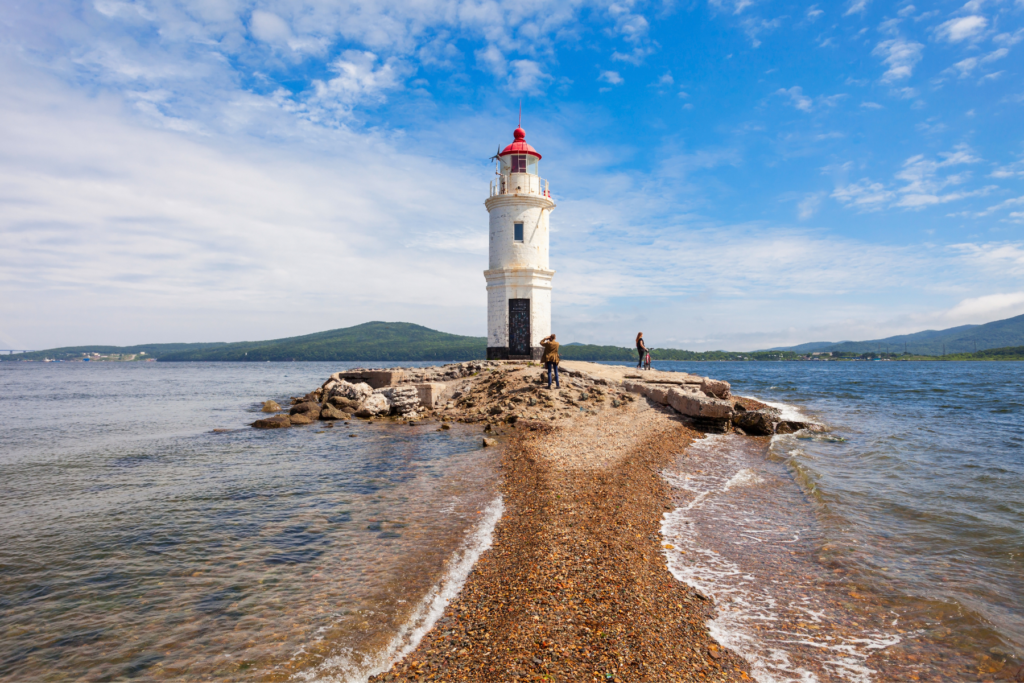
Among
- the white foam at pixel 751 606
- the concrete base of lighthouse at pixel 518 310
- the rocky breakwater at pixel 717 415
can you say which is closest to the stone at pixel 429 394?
the concrete base of lighthouse at pixel 518 310

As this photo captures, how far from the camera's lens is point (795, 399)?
2992cm

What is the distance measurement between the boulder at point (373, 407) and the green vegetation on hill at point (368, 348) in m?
113

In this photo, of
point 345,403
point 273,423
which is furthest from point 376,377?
point 273,423

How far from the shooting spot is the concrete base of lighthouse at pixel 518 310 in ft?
77.4

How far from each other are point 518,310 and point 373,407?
836cm

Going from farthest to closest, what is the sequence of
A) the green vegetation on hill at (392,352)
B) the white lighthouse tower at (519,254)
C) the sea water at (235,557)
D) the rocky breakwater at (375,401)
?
the green vegetation on hill at (392,352)
the white lighthouse tower at (519,254)
the rocky breakwater at (375,401)
the sea water at (235,557)

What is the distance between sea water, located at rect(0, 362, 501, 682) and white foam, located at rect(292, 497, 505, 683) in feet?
0.06

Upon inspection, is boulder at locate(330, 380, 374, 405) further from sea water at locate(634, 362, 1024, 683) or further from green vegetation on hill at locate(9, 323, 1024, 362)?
green vegetation on hill at locate(9, 323, 1024, 362)

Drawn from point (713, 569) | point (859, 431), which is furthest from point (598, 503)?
point (859, 431)

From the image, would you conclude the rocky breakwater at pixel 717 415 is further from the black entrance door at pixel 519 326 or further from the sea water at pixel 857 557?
the black entrance door at pixel 519 326

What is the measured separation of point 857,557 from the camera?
637 centimetres

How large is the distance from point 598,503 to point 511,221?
1791 centimetres

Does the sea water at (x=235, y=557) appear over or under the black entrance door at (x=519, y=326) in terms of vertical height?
under

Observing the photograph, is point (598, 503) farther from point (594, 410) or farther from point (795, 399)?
point (795, 399)
